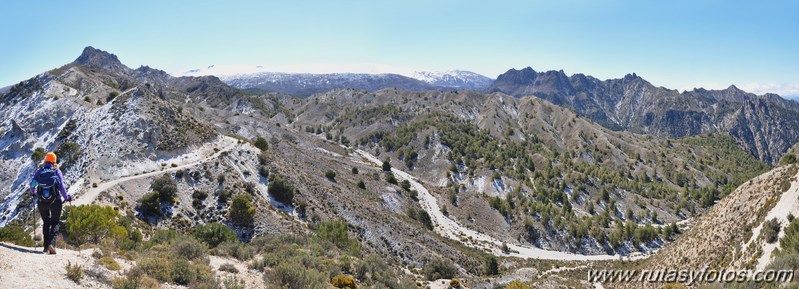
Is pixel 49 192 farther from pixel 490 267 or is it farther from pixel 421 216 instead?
pixel 421 216

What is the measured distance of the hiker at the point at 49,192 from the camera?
537 inches

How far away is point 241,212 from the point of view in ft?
136

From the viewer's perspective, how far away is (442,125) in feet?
538

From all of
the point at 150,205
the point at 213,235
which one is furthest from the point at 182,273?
the point at 150,205

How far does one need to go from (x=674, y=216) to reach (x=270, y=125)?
5318 inches

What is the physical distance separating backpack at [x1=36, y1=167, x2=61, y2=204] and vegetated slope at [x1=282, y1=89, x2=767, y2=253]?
82.3m

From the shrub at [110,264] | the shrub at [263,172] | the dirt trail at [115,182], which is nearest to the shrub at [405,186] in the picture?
the shrub at [263,172]

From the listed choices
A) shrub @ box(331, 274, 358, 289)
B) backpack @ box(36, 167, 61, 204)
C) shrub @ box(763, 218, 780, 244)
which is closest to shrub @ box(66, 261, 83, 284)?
backpack @ box(36, 167, 61, 204)

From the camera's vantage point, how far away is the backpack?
1365cm

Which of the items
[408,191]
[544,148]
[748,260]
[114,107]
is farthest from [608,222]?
[114,107]

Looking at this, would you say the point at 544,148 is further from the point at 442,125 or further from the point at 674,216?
the point at 674,216

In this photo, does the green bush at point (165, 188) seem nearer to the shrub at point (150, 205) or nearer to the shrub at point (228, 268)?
the shrub at point (150, 205)

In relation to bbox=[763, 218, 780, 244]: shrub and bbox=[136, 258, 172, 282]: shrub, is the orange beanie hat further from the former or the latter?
bbox=[763, 218, 780, 244]: shrub

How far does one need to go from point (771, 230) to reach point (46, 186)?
136 feet
